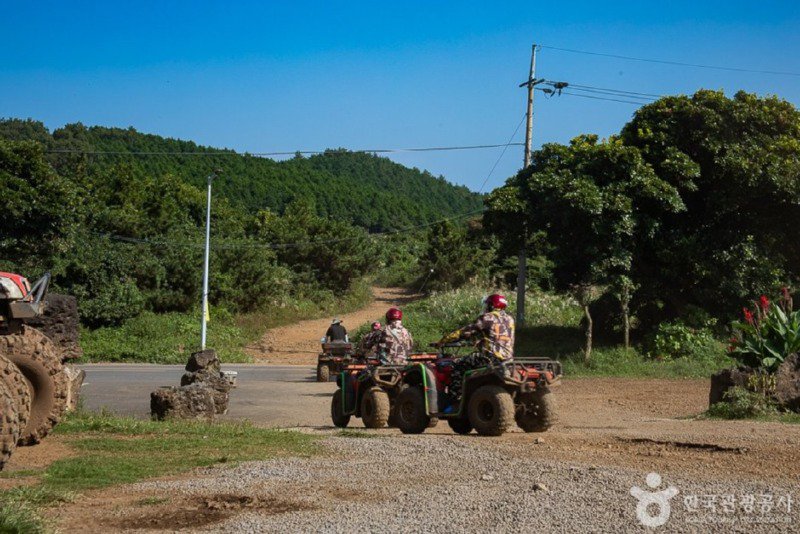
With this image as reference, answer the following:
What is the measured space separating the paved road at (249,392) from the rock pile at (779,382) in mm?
6893

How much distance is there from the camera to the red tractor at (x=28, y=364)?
9242mm

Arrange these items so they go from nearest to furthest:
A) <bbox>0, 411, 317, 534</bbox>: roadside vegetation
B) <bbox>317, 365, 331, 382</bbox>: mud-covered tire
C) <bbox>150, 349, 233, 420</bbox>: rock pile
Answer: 1. <bbox>0, 411, 317, 534</bbox>: roadside vegetation
2. <bbox>150, 349, 233, 420</bbox>: rock pile
3. <bbox>317, 365, 331, 382</bbox>: mud-covered tire

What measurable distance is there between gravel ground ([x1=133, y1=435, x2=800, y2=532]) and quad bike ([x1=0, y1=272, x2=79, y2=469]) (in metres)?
2.00

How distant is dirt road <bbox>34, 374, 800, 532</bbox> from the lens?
21.9 ft

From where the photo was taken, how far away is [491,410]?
12.6 metres

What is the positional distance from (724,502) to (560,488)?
50.7 inches

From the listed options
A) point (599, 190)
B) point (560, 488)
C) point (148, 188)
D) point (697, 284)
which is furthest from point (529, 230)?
point (148, 188)

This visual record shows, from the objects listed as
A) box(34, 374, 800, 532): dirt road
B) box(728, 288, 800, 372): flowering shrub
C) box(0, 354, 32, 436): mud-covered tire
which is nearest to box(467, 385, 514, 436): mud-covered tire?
box(34, 374, 800, 532): dirt road

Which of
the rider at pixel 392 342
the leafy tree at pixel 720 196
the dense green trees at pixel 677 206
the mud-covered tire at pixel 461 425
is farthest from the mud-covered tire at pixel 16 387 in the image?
the leafy tree at pixel 720 196

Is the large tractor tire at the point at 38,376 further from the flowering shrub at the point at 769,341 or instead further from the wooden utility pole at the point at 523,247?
the wooden utility pole at the point at 523,247

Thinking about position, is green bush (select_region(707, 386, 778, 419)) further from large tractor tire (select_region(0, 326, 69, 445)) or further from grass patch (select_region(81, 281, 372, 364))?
grass patch (select_region(81, 281, 372, 364))

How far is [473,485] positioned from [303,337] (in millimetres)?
40218

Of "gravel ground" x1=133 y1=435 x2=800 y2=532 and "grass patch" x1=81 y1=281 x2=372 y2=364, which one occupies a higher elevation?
"gravel ground" x1=133 y1=435 x2=800 y2=532

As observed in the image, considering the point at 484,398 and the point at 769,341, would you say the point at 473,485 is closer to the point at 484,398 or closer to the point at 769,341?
the point at 484,398
